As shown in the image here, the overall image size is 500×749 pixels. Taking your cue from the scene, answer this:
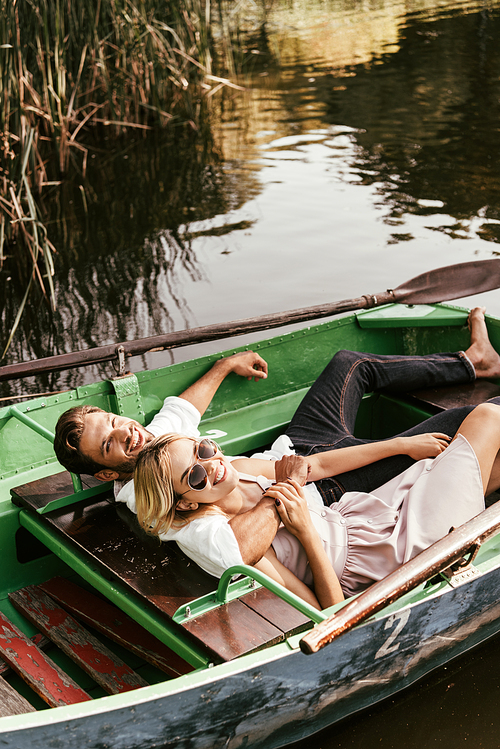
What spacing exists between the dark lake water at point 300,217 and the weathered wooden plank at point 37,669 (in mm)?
799

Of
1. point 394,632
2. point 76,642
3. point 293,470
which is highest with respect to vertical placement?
point 293,470

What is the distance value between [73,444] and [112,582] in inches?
18.9

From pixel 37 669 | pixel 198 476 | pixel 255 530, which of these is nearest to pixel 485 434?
pixel 255 530

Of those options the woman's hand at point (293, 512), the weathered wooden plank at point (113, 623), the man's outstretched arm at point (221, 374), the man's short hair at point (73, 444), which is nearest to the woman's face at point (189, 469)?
the woman's hand at point (293, 512)

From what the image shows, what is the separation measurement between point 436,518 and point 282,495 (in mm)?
520

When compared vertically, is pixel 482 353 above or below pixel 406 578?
below

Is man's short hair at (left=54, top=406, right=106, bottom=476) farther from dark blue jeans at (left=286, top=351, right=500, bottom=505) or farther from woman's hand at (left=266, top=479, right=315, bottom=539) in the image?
dark blue jeans at (left=286, top=351, right=500, bottom=505)

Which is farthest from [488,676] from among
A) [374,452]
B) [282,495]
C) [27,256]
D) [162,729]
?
[27,256]

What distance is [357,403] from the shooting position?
3.28 m

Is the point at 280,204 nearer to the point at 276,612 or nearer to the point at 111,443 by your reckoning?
the point at 111,443

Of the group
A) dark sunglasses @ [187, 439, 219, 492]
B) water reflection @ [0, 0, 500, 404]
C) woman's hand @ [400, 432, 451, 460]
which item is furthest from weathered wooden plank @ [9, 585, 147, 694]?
water reflection @ [0, 0, 500, 404]

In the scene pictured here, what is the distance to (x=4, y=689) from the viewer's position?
7.25ft

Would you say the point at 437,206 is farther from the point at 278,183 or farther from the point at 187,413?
the point at 187,413

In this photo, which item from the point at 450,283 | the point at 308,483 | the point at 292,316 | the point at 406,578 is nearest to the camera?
the point at 406,578
